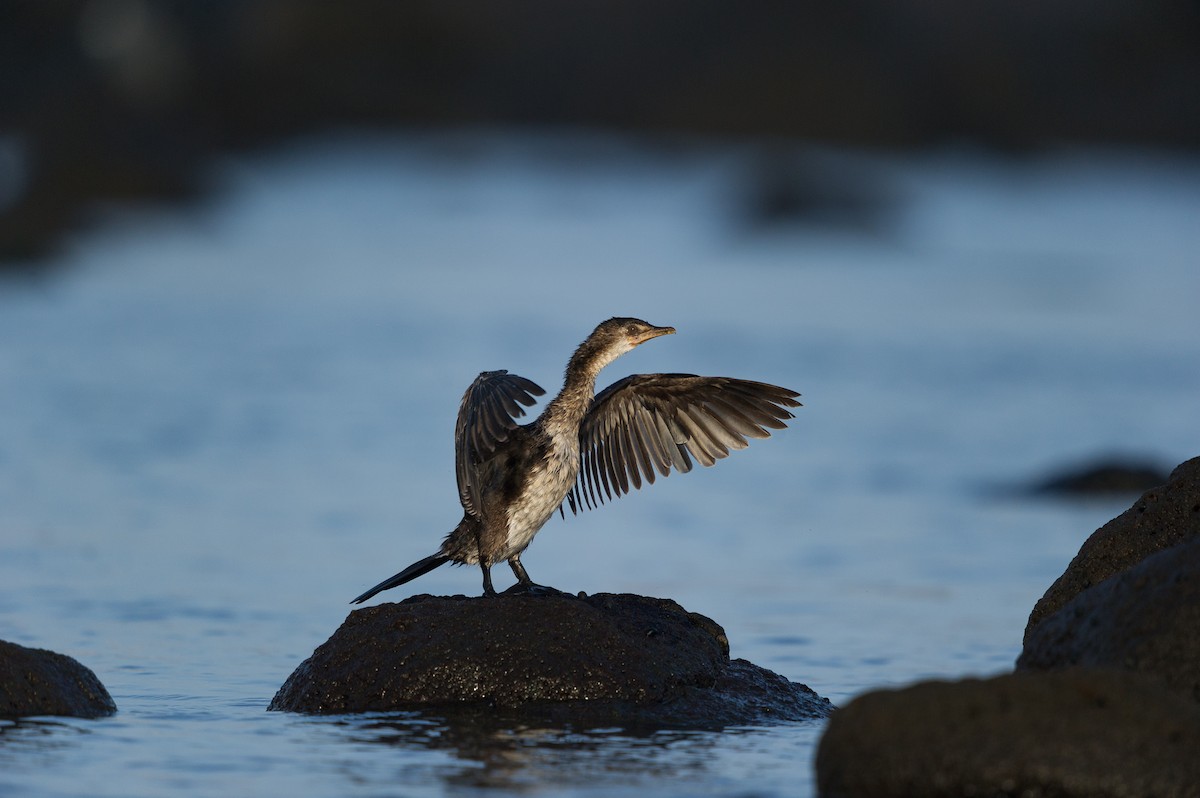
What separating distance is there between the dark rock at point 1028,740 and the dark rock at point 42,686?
3.14m

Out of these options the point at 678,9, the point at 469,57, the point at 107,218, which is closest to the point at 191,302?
the point at 107,218

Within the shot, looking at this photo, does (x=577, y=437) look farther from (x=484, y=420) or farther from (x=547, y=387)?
(x=547, y=387)

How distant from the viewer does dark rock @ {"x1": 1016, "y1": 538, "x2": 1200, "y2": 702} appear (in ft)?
20.2

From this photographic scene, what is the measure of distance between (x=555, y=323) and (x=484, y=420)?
1417 cm

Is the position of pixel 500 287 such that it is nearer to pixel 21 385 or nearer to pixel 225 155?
pixel 21 385

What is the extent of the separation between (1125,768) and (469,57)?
5055 cm

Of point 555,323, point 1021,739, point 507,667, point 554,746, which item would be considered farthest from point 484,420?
point 555,323

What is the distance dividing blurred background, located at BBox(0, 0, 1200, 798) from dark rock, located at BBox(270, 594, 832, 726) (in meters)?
0.23

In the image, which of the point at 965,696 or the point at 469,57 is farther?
the point at 469,57

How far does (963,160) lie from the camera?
46875 mm

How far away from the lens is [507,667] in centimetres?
732

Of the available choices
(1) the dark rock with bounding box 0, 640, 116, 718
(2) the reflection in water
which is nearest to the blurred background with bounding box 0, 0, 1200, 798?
(2) the reflection in water

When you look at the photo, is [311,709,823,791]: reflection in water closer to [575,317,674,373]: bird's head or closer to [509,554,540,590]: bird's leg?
[509,554,540,590]: bird's leg

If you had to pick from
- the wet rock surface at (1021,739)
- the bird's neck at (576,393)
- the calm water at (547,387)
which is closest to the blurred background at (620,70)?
the calm water at (547,387)
